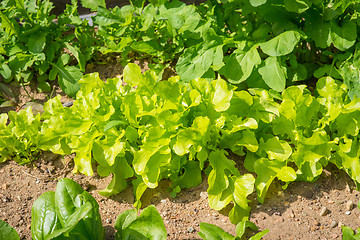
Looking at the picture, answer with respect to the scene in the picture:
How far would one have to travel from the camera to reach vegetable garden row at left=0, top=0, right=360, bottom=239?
7.66 feet

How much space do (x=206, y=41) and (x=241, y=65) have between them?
30 cm

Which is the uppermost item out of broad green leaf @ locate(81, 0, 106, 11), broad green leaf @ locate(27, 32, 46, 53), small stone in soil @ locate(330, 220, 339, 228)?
broad green leaf @ locate(81, 0, 106, 11)

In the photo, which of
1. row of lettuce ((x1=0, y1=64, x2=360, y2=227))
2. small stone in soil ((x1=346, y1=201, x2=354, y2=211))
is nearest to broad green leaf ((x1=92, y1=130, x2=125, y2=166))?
row of lettuce ((x1=0, y1=64, x2=360, y2=227))

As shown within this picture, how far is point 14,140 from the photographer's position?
2777 mm

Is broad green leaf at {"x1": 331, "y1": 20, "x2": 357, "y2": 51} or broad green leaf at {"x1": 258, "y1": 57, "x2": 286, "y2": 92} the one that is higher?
broad green leaf at {"x1": 331, "y1": 20, "x2": 357, "y2": 51}

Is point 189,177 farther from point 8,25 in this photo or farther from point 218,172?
point 8,25

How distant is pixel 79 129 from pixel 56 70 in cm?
113

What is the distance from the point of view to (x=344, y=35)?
104 inches

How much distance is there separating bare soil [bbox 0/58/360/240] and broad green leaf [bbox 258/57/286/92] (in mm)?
542

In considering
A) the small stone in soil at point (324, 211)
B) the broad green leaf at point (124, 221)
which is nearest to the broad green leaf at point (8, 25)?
the broad green leaf at point (124, 221)

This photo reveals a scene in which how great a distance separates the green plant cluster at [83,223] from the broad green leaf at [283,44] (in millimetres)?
1062

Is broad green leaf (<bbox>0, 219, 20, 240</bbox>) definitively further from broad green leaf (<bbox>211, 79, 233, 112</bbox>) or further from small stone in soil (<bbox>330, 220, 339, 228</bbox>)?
small stone in soil (<bbox>330, 220, 339, 228</bbox>)

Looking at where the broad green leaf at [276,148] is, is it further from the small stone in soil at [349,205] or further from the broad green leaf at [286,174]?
the small stone in soil at [349,205]

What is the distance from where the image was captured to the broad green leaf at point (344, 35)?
8.59ft
